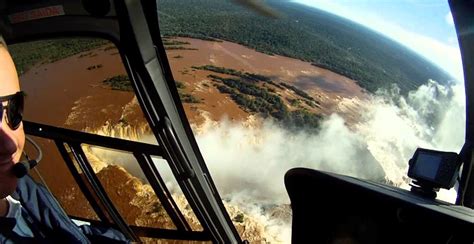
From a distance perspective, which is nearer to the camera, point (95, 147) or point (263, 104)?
point (95, 147)

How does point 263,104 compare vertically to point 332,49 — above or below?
below

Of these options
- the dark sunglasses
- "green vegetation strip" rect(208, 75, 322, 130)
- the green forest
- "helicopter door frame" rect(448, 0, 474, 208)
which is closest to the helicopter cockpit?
"helicopter door frame" rect(448, 0, 474, 208)

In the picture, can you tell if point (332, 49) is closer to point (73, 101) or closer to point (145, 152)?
point (73, 101)

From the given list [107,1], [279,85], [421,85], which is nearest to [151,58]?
[107,1]

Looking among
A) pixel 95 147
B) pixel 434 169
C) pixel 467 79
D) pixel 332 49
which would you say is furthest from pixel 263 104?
pixel 434 169

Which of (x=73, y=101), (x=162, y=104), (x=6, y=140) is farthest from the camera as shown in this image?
(x=73, y=101)

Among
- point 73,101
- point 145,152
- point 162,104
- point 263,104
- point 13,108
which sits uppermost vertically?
point 13,108

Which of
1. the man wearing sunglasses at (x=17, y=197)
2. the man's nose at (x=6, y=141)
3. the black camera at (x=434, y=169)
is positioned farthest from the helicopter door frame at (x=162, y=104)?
the black camera at (x=434, y=169)

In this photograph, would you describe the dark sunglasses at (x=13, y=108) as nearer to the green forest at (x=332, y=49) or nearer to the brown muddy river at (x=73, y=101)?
the brown muddy river at (x=73, y=101)
